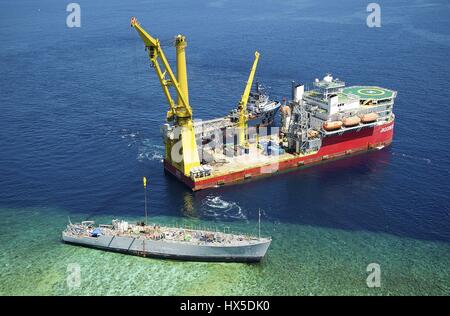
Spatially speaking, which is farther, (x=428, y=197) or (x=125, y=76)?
(x=125, y=76)

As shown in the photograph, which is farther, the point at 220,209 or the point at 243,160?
the point at 243,160

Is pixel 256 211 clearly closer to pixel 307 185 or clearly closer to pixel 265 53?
pixel 307 185

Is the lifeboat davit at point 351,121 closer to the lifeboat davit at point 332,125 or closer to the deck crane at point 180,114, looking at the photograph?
the lifeboat davit at point 332,125

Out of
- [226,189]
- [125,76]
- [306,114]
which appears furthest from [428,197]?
[125,76]

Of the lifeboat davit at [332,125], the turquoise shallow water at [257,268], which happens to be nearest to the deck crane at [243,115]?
the lifeboat davit at [332,125]

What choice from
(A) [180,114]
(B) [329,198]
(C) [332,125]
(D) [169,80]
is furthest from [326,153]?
(D) [169,80]

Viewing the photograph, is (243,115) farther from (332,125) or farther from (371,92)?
(371,92)

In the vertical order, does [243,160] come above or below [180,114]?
below
